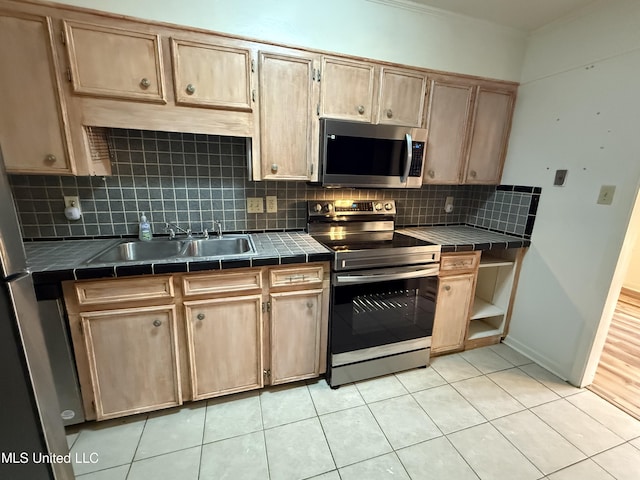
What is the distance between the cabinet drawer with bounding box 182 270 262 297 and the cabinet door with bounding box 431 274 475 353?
1328mm

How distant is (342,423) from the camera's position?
1644 mm

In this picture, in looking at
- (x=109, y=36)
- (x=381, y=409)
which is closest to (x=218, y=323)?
(x=381, y=409)

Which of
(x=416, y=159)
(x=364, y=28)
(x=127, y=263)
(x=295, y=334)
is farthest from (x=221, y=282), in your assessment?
(x=364, y=28)

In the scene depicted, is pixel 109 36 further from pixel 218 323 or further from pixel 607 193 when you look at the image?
pixel 607 193

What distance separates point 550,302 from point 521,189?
0.88m

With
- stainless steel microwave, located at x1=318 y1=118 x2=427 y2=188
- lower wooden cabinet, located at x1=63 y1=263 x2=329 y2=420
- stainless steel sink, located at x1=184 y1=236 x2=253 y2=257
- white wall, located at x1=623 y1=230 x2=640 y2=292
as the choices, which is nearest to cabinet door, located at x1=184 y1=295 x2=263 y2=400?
lower wooden cabinet, located at x1=63 y1=263 x2=329 y2=420

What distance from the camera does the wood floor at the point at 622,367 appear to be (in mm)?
1873

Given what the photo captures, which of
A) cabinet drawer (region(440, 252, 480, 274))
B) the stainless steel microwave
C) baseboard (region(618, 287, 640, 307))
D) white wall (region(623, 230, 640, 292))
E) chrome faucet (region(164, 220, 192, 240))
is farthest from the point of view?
white wall (region(623, 230, 640, 292))

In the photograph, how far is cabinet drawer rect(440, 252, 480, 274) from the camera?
2.03 meters

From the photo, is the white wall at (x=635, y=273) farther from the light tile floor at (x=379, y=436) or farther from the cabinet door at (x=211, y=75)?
the cabinet door at (x=211, y=75)

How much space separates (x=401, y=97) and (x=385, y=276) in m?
1.22

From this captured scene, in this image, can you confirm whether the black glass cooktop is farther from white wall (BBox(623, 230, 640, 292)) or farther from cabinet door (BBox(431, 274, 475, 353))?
white wall (BBox(623, 230, 640, 292))

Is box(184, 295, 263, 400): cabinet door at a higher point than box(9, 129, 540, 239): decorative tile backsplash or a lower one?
lower

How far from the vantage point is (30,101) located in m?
1.40
